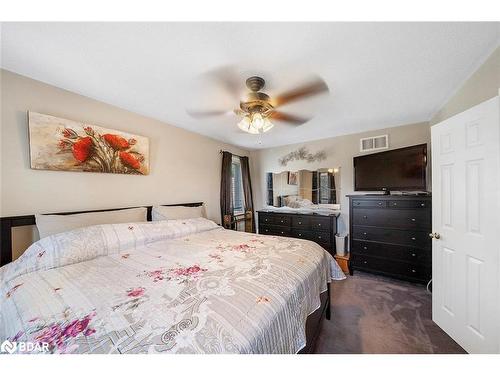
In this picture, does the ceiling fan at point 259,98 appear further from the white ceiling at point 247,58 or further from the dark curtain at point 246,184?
the dark curtain at point 246,184

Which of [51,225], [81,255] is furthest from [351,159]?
[51,225]

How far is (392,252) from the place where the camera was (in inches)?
104

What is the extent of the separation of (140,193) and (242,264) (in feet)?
5.90

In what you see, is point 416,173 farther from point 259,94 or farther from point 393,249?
point 259,94

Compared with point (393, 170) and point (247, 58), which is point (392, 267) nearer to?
point (393, 170)

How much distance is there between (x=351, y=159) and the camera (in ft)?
10.9

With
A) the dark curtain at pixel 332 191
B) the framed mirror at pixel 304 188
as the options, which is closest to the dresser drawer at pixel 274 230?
the framed mirror at pixel 304 188

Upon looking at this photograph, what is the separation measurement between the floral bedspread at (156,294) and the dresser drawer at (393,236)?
137 cm

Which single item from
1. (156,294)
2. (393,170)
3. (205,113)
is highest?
(205,113)

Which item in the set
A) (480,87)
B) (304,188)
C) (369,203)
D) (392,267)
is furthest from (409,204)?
(304,188)

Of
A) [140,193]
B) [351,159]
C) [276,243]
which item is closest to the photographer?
[276,243]

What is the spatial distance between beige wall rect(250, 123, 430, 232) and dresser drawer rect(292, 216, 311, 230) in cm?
65

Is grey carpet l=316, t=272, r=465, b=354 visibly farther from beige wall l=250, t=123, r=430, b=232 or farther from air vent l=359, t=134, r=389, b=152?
air vent l=359, t=134, r=389, b=152

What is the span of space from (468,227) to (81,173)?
351 cm
